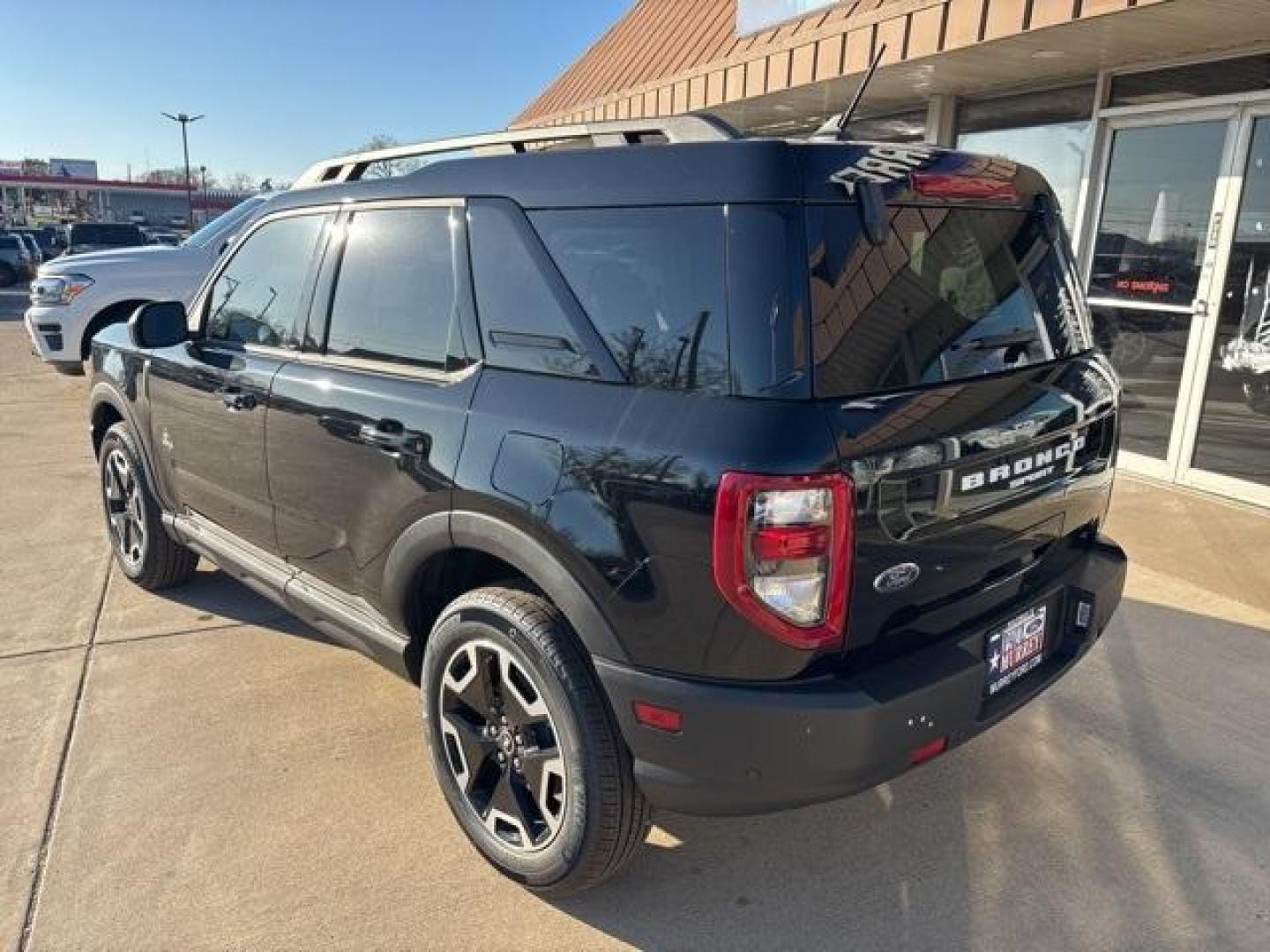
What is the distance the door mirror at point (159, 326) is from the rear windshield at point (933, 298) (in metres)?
2.84

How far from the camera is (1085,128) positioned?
675cm

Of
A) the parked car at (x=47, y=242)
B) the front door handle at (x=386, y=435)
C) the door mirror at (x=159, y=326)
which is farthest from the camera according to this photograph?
the parked car at (x=47, y=242)

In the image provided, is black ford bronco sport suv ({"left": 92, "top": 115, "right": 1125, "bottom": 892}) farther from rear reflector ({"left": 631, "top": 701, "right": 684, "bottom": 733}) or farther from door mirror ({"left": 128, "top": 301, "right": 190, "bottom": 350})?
door mirror ({"left": 128, "top": 301, "right": 190, "bottom": 350})

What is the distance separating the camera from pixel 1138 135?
21.1ft

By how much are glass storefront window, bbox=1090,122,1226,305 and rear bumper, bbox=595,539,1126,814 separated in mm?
5192

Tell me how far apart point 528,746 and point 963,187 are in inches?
70.5

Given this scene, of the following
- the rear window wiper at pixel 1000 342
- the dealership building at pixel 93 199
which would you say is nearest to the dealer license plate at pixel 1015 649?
the rear window wiper at pixel 1000 342

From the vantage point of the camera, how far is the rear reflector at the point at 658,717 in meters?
2.04

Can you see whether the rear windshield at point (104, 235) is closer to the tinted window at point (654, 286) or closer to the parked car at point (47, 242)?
the parked car at point (47, 242)

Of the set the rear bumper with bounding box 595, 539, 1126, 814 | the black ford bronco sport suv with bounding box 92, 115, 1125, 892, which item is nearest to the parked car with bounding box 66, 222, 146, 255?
the black ford bronco sport suv with bounding box 92, 115, 1125, 892

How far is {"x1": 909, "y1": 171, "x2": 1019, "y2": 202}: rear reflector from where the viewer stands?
7.27ft

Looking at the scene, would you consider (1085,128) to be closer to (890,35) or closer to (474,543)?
(890,35)

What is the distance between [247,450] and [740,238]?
84.3 inches

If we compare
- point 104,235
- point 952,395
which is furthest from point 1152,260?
point 104,235
